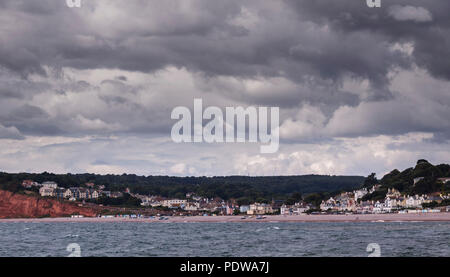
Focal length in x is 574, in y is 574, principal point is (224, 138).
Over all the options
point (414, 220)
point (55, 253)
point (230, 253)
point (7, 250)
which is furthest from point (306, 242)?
point (414, 220)

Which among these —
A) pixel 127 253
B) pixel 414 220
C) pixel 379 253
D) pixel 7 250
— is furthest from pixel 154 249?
pixel 414 220

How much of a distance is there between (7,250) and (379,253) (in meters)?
47.6

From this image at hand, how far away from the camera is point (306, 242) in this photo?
3113 inches

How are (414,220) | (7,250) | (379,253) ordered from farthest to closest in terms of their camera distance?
1. (414,220)
2. (7,250)
3. (379,253)

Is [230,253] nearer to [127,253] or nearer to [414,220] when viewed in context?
[127,253]
